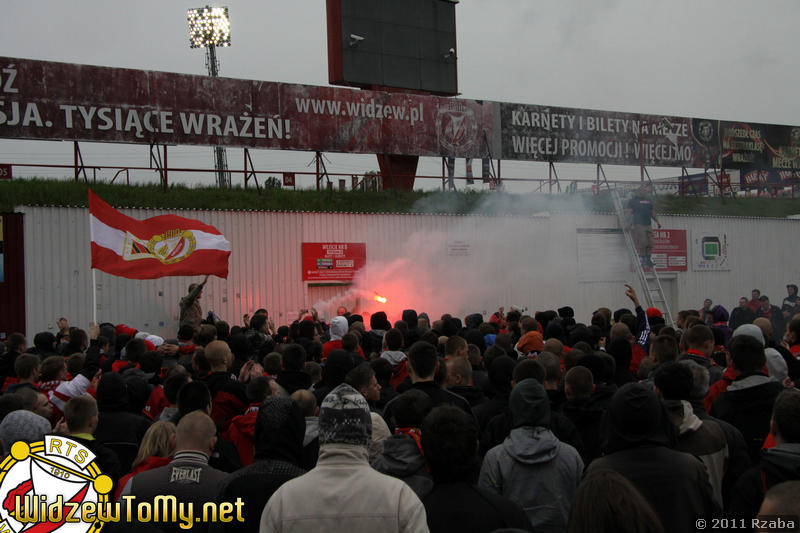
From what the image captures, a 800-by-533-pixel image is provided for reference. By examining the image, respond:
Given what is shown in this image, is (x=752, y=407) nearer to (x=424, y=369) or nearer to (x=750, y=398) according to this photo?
(x=750, y=398)

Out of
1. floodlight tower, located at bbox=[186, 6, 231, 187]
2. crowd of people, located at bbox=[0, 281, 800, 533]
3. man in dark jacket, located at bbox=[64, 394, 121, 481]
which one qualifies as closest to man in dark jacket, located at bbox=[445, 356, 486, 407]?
crowd of people, located at bbox=[0, 281, 800, 533]

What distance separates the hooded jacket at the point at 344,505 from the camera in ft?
9.00

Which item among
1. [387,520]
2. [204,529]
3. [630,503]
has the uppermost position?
[630,503]

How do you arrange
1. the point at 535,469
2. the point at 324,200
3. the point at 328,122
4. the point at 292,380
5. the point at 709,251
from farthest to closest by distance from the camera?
the point at 709,251, the point at 328,122, the point at 324,200, the point at 292,380, the point at 535,469

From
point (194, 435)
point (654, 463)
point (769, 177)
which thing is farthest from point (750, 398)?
point (769, 177)

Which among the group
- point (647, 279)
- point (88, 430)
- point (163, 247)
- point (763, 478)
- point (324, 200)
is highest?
point (324, 200)

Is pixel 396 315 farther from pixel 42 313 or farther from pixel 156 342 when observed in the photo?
pixel 156 342

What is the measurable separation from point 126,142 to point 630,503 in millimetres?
18461

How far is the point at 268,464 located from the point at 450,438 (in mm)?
950

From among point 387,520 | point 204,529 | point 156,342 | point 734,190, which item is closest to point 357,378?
point 204,529

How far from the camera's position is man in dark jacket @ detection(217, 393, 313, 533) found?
11.3ft

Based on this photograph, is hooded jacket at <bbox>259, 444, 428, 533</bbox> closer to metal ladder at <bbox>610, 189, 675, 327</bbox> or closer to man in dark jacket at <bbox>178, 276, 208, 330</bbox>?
man in dark jacket at <bbox>178, 276, 208, 330</bbox>

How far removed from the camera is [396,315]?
1969cm

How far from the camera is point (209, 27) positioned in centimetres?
5353
